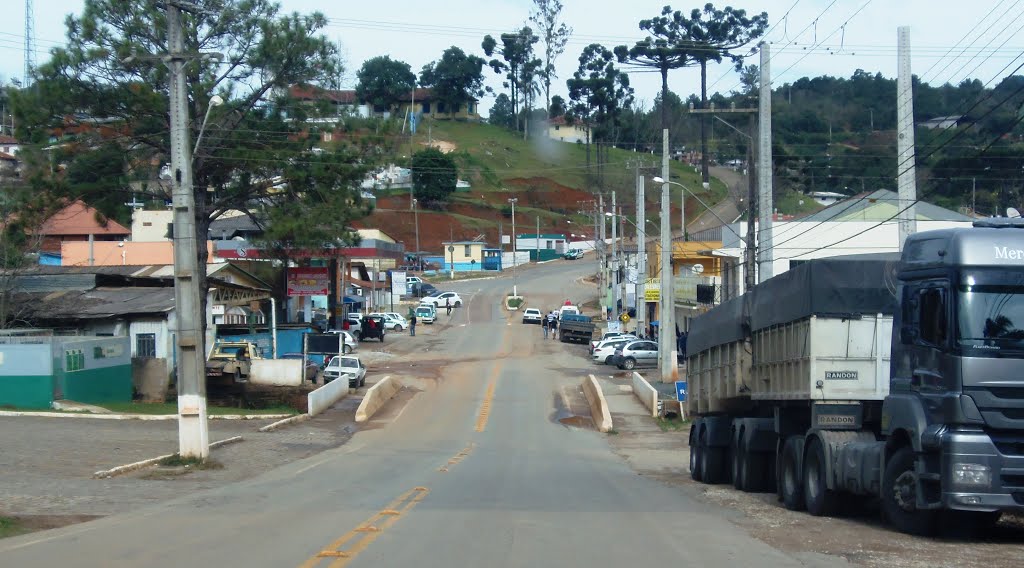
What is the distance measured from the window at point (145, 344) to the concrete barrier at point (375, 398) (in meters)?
8.23

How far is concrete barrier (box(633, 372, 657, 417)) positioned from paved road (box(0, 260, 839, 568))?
780 cm

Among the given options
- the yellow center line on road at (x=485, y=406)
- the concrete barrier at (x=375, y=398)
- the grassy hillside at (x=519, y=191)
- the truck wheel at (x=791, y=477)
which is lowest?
the yellow center line on road at (x=485, y=406)

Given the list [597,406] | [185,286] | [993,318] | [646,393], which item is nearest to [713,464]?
[993,318]

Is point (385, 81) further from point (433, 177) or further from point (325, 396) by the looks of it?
point (325, 396)

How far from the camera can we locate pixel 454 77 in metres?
175

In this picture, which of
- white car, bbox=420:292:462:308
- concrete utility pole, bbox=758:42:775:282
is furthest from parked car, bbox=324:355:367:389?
white car, bbox=420:292:462:308

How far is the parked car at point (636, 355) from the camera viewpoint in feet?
178

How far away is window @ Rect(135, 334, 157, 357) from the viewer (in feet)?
125

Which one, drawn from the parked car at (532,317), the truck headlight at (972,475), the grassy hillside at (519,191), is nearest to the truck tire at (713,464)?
the truck headlight at (972,475)

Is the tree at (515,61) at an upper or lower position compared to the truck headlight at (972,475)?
upper

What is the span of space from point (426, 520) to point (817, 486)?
5668 millimetres

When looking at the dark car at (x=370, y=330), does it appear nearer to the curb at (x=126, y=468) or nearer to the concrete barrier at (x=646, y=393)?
the concrete barrier at (x=646, y=393)

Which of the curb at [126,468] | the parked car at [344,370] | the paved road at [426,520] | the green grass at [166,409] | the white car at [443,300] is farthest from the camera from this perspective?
the white car at [443,300]

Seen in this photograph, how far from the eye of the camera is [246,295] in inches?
1914
